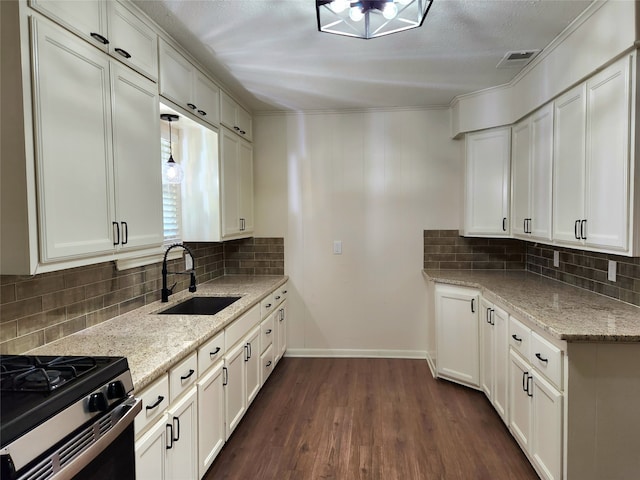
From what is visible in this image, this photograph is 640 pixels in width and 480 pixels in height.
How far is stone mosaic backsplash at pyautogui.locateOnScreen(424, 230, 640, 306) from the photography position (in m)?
2.75

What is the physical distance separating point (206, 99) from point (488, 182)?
245cm

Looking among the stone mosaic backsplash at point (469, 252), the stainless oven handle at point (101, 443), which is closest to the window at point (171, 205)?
the stainless oven handle at point (101, 443)

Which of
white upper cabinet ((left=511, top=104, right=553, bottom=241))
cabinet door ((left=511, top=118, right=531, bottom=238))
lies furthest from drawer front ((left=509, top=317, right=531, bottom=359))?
cabinet door ((left=511, top=118, right=531, bottom=238))

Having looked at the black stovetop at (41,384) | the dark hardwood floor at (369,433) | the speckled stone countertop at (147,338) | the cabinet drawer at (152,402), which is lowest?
the dark hardwood floor at (369,433)

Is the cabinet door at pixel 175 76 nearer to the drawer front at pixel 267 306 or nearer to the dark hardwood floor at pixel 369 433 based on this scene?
the drawer front at pixel 267 306

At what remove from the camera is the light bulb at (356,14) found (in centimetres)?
188

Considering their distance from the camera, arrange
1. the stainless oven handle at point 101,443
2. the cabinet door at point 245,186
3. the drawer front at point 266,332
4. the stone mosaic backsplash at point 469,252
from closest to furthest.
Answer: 1. the stainless oven handle at point 101,443
2. the drawer front at point 266,332
3. the cabinet door at point 245,186
4. the stone mosaic backsplash at point 469,252

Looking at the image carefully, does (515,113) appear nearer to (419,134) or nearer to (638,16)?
(419,134)

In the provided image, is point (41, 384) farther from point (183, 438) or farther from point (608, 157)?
point (608, 157)

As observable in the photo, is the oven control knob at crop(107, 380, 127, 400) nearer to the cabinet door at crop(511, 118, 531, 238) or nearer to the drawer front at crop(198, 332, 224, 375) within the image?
the drawer front at crop(198, 332, 224, 375)

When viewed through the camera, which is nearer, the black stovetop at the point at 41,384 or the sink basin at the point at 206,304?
the black stovetop at the point at 41,384

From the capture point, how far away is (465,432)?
257 cm

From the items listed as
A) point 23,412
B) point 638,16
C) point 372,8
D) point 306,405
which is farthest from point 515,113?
point 23,412

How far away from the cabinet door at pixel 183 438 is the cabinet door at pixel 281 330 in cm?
164
